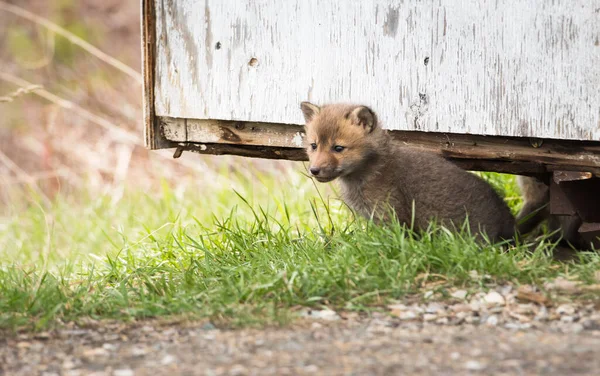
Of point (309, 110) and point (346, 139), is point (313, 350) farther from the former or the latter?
point (309, 110)

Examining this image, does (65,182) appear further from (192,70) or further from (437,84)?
(437,84)

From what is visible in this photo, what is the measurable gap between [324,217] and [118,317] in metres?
2.99

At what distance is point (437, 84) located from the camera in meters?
5.86

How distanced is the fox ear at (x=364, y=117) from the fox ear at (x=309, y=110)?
0.26m

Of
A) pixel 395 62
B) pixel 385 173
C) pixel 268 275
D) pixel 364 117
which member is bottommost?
pixel 268 275

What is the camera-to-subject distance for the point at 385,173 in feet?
19.0

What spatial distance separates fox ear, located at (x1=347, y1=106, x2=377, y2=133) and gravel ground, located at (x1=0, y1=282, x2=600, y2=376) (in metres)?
1.68

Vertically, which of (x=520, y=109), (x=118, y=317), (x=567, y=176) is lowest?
(x=118, y=317)

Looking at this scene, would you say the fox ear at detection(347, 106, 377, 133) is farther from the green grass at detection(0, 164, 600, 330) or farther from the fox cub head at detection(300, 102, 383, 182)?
the green grass at detection(0, 164, 600, 330)

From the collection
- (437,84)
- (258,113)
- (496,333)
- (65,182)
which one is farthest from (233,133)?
(65,182)

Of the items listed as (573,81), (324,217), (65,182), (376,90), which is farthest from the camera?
(65,182)

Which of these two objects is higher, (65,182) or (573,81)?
(573,81)

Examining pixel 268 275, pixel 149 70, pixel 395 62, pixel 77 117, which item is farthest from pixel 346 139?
pixel 77 117

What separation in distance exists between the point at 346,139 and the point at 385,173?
1.22 feet
